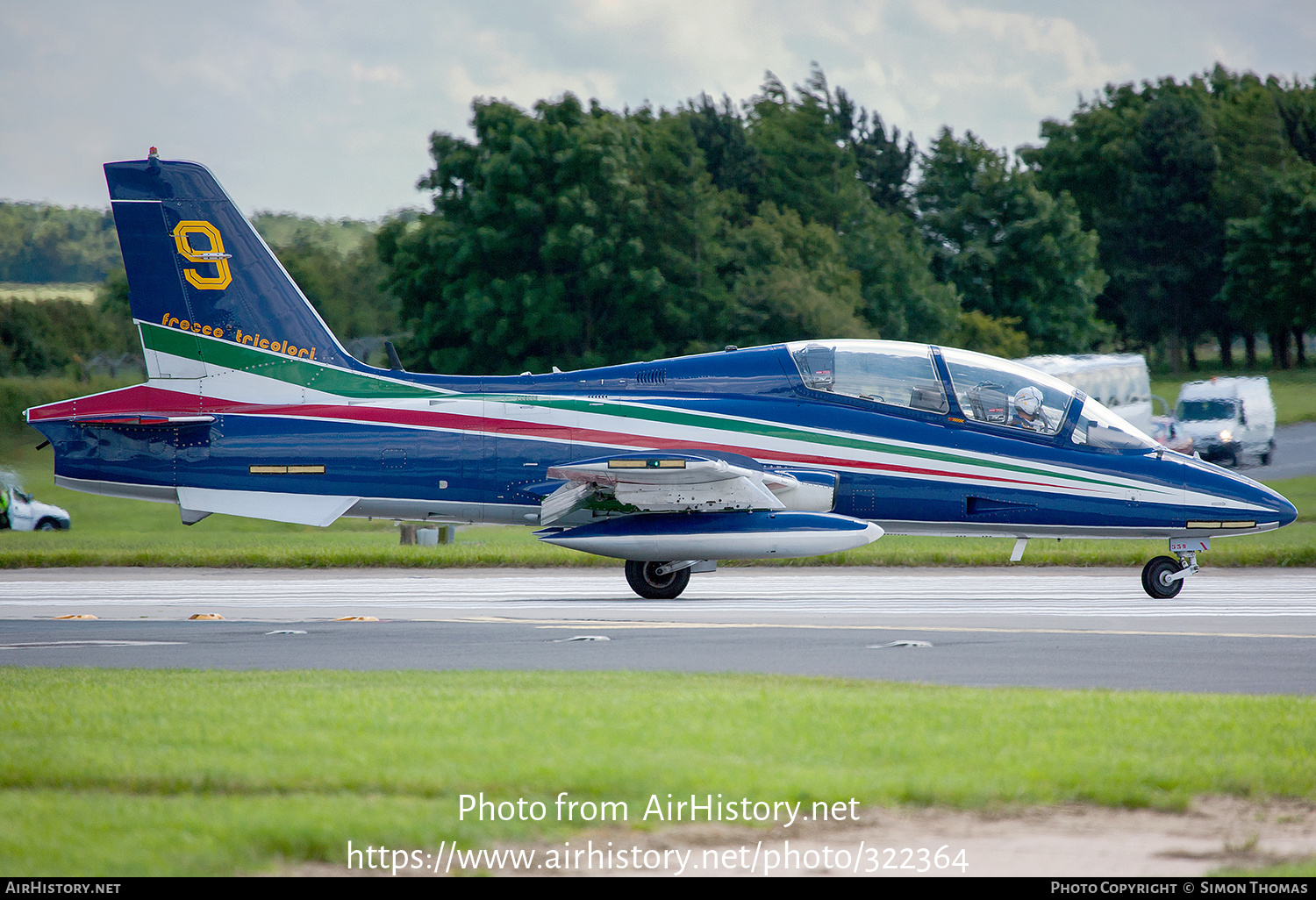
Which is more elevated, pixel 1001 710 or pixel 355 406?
pixel 355 406

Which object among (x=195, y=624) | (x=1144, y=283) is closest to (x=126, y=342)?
(x=195, y=624)

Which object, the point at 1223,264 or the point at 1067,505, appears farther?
the point at 1223,264

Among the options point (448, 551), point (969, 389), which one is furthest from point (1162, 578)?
point (448, 551)

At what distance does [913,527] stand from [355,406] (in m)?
7.28

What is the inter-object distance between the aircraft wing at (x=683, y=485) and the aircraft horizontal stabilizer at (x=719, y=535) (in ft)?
0.54

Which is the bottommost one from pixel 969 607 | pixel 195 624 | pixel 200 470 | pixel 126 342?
pixel 969 607

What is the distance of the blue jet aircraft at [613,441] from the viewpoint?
15.5 metres

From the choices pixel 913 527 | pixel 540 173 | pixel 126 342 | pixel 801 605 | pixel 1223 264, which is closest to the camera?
pixel 801 605

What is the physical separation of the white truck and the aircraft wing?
96.8ft

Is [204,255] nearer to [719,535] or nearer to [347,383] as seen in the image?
[347,383]

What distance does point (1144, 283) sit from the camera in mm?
85938

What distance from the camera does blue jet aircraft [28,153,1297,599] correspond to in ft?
50.9

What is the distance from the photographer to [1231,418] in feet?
148

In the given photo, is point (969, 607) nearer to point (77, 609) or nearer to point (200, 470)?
point (200, 470)
